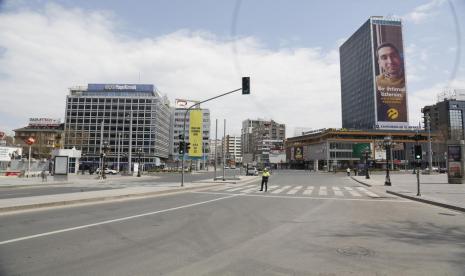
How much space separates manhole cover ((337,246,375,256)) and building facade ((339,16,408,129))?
13552cm

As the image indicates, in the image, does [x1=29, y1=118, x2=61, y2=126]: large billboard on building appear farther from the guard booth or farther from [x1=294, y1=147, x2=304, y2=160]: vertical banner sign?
the guard booth

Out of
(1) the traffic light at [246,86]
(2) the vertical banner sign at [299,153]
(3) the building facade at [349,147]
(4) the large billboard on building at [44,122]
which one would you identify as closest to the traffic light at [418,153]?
(1) the traffic light at [246,86]

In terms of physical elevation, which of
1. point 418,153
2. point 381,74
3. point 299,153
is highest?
point 381,74

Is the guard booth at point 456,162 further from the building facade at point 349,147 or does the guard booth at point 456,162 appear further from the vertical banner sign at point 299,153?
the vertical banner sign at point 299,153

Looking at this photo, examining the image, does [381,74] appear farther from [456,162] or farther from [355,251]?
[355,251]

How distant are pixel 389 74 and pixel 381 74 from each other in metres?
3.46

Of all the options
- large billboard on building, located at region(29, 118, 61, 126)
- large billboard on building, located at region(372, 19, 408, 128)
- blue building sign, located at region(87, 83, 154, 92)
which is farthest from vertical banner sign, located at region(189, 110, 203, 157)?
large billboard on building, located at region(29, 118, 61, 126)

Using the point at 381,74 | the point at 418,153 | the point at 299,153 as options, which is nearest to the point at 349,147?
the point at 299,153

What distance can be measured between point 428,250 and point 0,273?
307 inches

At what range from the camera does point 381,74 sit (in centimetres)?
13200

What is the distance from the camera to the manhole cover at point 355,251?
22.1ft

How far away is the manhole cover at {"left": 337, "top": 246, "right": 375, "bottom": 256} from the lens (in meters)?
6.73

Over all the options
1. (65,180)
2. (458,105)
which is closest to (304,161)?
(458,105)

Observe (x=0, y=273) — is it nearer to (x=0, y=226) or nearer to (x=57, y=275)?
(x=57, y=275)
